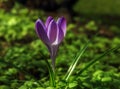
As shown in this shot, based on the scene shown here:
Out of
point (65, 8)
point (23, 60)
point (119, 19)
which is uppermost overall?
point (23, 60)

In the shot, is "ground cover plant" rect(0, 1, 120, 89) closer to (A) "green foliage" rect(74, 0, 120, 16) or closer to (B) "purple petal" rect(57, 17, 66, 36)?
(B) "purple petal" rect(57, 17, 66, 36)

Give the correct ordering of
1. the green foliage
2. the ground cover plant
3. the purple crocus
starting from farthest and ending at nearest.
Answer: the green foliage
the ground cover plant
the purple crocus

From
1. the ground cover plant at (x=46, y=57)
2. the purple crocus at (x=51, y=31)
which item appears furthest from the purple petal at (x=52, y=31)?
the ground cover plant at (x=46, y=57)

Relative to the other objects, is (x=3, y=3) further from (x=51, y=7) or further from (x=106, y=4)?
(x=106, y=4)

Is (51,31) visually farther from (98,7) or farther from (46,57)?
(98,7)

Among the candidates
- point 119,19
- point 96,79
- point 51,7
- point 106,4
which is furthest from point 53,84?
point 106,4

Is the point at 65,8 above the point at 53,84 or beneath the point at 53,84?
beneath

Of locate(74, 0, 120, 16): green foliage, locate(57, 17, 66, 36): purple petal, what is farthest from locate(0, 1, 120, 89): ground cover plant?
locate(74, 0, 120, 16): green foliage
